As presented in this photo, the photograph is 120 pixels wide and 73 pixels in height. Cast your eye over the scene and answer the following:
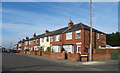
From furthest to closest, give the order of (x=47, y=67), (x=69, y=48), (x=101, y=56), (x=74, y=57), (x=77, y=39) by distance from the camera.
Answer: (x=69, y=48)
(x=77, y=39)
(x=101, y=56)
(x=74, y=57)
(x=47, y=67)

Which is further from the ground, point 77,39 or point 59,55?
point 77,39

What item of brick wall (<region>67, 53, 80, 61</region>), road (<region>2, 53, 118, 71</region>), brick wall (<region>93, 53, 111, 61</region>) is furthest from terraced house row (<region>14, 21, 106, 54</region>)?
road (<region>2, 53, 118, 71</region>)

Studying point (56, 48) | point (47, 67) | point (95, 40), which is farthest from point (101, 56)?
point (56, 48)

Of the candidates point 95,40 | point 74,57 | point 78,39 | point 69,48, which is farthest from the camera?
point 69,48

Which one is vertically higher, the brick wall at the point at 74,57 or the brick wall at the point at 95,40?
the brick wall at the point at 95,40

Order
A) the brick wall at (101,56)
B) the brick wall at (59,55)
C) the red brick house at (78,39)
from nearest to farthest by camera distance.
→ the brick wall at (101,56) < the brick wall at (59,55) < the red brick house at (78,39)

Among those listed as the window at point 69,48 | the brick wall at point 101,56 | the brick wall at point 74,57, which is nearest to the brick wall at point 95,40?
the window at point 69,48

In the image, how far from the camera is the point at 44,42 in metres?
53.1

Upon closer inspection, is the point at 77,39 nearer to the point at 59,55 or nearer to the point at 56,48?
the point at 59,55

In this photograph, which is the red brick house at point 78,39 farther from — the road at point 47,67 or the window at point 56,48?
the road at point 47,67

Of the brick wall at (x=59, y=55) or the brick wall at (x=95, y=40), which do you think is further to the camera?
the brick wall at (x=95, y=40)

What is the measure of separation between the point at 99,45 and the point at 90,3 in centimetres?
1452

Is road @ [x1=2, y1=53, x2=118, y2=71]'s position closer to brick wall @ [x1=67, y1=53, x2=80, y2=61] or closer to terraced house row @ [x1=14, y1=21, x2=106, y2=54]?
brick wall @ [x1=67, y1=53, x2=80, y2=61]

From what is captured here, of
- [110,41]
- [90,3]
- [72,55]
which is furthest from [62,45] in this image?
[110,41]
